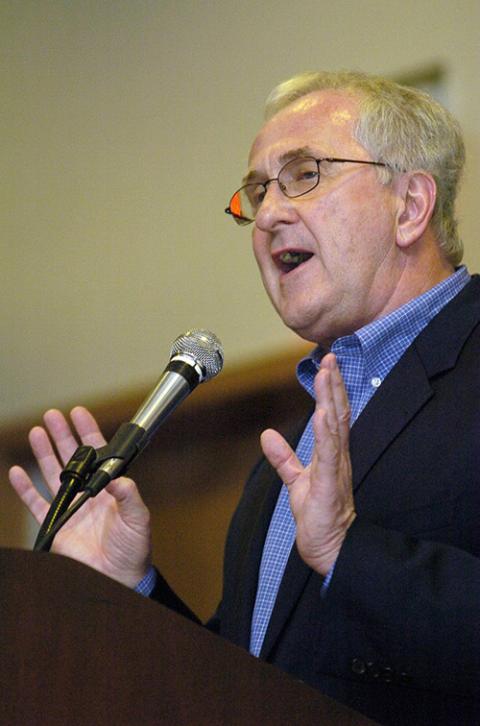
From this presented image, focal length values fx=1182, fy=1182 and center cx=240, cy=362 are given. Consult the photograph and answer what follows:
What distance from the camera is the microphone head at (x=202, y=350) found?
176 cm

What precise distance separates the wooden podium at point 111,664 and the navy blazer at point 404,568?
270 millimetres

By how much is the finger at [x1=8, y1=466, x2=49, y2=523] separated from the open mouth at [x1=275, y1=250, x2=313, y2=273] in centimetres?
59

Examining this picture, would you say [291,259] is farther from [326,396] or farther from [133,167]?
[133,167]

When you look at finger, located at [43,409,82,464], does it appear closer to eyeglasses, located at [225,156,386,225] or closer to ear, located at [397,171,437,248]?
eyeglasses, located at [225,156,386,225]

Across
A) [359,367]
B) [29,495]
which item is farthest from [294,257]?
[29,495]

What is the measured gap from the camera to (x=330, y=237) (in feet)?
6.81

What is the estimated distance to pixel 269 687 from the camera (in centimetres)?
115

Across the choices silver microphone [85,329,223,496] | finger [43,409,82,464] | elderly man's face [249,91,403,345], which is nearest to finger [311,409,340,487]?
silver microphone [85,329,223,496]

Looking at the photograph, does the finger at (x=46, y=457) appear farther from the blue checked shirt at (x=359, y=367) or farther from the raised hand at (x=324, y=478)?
the raised hand at (x=324, y=478)

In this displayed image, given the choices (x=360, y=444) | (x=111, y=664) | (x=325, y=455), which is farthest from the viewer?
(x=360, y=444)

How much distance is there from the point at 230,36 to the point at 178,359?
8.50 ft

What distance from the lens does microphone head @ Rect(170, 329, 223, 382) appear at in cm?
176

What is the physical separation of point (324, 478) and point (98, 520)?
0.67 meters

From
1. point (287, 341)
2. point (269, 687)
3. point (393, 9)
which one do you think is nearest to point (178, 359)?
point (269, 687)
